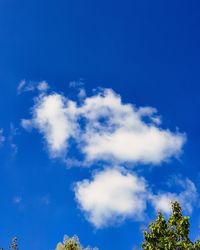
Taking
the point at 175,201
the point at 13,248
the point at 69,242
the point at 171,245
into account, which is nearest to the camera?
the point at 69,242

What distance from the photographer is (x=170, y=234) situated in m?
43.8

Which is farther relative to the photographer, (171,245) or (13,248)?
(13,248)

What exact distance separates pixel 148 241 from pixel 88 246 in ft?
34.7

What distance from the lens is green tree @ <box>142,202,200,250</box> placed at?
42.6 m

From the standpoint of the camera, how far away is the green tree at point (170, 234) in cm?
4262

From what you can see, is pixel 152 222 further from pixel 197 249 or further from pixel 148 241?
pixel 197 249

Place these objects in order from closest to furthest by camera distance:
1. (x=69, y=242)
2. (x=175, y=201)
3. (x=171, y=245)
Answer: (x=69, y=242) → (x=171, y=245) → (x=175, y=201)

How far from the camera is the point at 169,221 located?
44.8 meters

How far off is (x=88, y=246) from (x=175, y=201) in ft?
45.5

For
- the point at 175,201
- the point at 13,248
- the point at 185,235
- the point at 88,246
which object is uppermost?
the point at 13,248

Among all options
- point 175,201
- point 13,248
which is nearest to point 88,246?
point 175,201

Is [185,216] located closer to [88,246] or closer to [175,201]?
[175,201]

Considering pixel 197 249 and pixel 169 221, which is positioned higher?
pixel 169 221

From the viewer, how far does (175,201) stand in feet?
152
